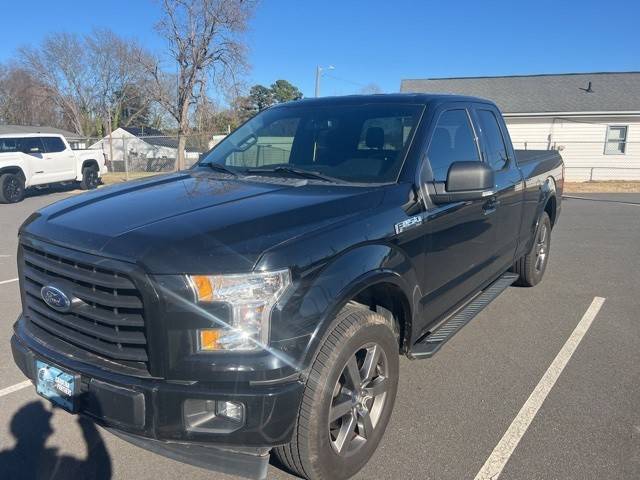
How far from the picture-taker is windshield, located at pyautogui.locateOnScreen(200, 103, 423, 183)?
3211mm

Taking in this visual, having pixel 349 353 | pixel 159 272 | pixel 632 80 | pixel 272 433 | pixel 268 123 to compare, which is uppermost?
pixel 632 80

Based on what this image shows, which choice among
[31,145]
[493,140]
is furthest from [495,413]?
[31,145]

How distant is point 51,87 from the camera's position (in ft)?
186

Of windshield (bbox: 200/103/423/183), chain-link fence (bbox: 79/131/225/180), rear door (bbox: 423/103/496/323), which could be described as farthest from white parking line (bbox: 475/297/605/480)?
chain-link fence (bbox: 79/131/225/180)

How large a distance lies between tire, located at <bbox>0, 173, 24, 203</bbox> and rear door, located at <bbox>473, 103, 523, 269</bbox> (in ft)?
45.1

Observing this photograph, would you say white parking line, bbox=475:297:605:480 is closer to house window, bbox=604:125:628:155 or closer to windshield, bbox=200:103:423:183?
windshield, bbox=200:103:423:183

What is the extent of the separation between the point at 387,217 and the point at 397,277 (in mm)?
324

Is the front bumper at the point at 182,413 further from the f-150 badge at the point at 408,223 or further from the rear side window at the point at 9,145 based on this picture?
the rear side window at the point at 9,145

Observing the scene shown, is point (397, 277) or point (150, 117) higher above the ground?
point (150, 117)

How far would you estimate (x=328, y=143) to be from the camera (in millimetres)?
3533

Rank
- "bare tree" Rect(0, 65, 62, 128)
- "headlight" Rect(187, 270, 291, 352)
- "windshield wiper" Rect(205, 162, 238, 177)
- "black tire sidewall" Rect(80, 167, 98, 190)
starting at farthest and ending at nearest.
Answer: "bare tree" Rect(0, 65, 62, 128) → "black tire sidewall" Rect(80, 167, 98, 190) → "windshield wiper" Rect(205, 162, 238, 177) → "headlight" Rect(187, 270, 291, 352)

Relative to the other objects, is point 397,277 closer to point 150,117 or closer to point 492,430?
point 492,430

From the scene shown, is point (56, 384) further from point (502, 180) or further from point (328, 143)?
point (502, 180)

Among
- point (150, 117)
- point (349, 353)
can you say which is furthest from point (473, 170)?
point (150, 117)
